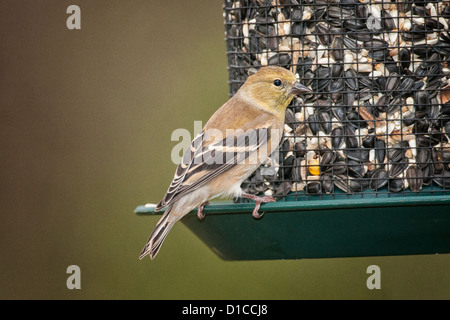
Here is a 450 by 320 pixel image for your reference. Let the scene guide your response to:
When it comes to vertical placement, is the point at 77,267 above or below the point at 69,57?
below

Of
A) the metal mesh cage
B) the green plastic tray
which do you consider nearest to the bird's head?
the metal mesh cage

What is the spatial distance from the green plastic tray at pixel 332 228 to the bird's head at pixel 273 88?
1.03m

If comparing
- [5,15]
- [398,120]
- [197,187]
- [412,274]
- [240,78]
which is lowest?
[412,274]

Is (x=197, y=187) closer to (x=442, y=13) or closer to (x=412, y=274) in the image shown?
(x=442, y=13)

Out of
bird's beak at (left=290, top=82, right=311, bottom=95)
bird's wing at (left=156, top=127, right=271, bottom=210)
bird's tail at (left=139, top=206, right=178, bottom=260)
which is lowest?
bird's tail at (left=139, top=206, right=178, bottom=260)

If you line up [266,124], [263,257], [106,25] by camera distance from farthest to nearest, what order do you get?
[106,25] < [266,124] < [263,257]

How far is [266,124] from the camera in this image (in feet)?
20.3

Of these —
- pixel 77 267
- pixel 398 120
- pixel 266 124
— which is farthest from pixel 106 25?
pixel 398 120

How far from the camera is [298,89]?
5.95 metres

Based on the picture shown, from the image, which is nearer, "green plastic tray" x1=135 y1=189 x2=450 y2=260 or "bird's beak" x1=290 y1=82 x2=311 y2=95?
"green plastic tray" x1=135 y1=189 x2=450 y2=260

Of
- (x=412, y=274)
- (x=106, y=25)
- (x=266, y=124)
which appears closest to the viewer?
(x=266, y=124)

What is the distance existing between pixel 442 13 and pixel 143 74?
3.84 metres

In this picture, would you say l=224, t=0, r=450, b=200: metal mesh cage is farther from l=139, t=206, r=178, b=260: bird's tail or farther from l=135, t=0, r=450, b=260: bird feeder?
l=139, t=206, r=178, b=260: bird's tail

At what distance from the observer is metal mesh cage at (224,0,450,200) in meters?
5.80
